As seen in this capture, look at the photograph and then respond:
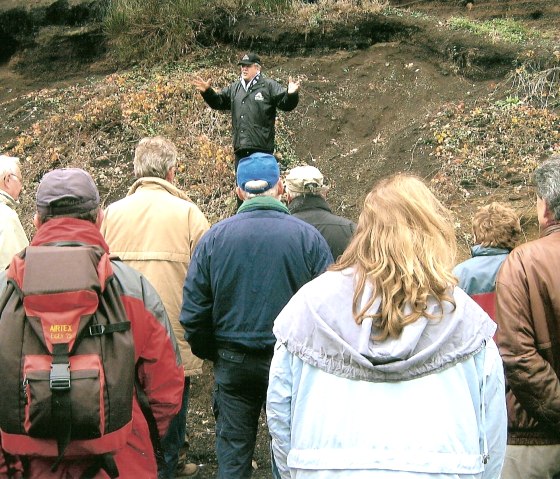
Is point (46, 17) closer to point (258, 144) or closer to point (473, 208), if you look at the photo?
point (258, 144)

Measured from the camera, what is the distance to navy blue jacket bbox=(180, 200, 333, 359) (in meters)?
4.42

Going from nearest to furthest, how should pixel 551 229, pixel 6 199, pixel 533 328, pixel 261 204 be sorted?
pixel 533 328
pixel 551 229
pixel 261 204
pixel 6 199

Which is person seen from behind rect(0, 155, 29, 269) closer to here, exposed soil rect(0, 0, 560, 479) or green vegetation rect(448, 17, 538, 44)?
exposed soil rect(0, 0, 560, 479)

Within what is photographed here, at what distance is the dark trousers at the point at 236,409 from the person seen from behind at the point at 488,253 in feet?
3.87

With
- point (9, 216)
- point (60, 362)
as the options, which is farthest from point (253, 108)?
point (60, 362)

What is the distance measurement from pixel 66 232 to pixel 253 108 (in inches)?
248

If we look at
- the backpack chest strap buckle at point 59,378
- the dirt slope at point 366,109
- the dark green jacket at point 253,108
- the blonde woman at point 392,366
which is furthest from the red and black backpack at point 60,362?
the dirt slope at point 366,109

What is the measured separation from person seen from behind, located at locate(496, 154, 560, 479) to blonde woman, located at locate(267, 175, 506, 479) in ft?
3.17

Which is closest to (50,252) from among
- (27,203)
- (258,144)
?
(258,144)

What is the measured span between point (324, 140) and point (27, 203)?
14.0ft

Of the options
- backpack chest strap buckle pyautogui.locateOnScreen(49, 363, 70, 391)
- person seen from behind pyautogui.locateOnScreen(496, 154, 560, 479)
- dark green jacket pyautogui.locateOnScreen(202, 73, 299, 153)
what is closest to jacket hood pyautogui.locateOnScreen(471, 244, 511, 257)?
person seen from behind pyautogui.locateOnScreen(496, 154, 560, 479)

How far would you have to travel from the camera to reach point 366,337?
100.0 inches

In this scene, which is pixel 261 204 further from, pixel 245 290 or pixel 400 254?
pixel 400 254

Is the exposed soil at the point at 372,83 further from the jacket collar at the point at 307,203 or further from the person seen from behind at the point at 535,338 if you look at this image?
the person seen from behind at the point at 535,338
